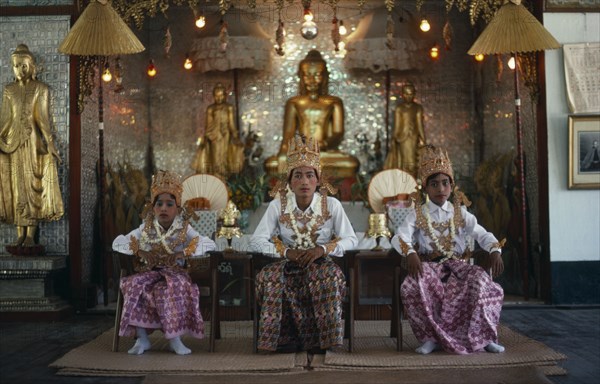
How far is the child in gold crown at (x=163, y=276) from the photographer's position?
18.5ft

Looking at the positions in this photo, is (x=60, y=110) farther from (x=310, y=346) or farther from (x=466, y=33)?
(x=466, y=33)

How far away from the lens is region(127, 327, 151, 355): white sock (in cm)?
575

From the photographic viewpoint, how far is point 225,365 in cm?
525

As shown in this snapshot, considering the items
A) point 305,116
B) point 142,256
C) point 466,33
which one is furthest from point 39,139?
point 466,33

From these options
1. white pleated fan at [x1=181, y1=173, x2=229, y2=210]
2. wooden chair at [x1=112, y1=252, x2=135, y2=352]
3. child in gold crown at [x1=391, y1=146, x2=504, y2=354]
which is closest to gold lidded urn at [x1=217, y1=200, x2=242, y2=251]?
white pleated fan at [x1=181, y1=173, x2=229, y2=210]

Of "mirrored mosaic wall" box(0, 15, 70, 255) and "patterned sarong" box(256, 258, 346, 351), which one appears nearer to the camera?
"patterned sarong" box(256, 258, 346, 351)

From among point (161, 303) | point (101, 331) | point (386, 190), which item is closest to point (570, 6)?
point (386, 190)

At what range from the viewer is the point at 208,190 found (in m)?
8.12

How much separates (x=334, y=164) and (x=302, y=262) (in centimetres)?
549

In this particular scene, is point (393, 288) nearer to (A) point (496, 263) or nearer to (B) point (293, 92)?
(A) point (496, 263)

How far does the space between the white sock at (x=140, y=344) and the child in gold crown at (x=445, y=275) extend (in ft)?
6.38

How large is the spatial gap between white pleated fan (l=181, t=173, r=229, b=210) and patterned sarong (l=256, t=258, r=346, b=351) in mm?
2431

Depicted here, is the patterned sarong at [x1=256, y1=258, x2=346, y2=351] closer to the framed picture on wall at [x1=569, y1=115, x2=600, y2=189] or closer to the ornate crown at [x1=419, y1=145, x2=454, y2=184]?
the ornate crown at [x1=419, y1=145, x2=454, y2=184]

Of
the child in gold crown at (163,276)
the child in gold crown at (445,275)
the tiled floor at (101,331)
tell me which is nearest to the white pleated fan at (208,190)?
the tiled floor at (101,331)
